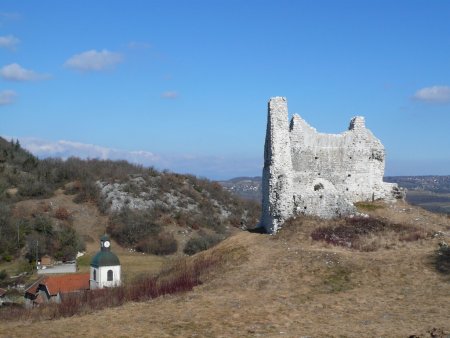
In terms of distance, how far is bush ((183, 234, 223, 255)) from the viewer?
56.2m

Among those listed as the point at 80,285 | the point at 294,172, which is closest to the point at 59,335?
the point at 294,172

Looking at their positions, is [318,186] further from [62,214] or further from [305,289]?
[62,214]

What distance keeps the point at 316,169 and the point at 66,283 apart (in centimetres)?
1977

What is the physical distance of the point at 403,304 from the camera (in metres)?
18.7

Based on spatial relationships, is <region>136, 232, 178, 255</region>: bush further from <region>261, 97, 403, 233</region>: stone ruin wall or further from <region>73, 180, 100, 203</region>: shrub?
<region>261, 97, 403, 233</region>: stone ruin wall

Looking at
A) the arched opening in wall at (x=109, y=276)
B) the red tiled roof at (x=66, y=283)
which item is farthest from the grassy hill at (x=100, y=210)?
the arched opening in wall at (x=109, y=276)

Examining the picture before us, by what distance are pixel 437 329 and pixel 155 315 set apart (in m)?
9.02

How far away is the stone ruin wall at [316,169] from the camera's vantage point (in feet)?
94.3

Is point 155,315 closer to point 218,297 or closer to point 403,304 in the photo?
point 218,297

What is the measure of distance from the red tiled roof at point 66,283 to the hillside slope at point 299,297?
1497 centimetres

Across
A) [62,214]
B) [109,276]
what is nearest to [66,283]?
[109,276]

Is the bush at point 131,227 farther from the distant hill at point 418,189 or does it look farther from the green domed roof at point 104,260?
the distant hill at point 418,189

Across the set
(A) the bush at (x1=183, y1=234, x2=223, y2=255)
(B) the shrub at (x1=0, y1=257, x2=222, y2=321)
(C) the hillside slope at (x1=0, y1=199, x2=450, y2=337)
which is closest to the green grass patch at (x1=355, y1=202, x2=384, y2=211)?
(C) the hillside slope at (x1=0, y1=199, x2=450, y2=337)

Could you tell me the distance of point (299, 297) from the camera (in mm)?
20156
